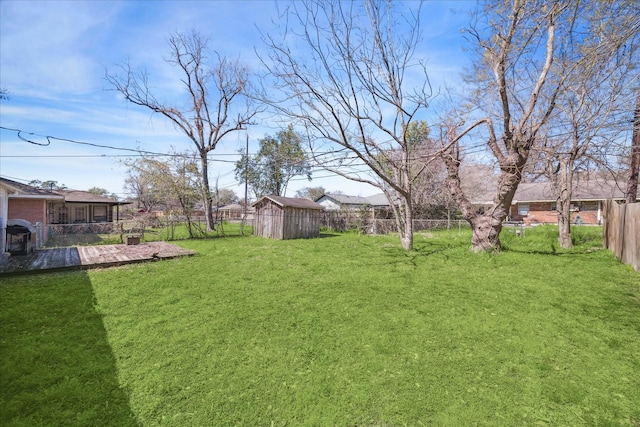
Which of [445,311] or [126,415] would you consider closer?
[126,415]

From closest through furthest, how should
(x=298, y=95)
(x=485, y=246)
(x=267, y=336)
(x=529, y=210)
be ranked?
(x=267, y=336), (x=298, y=95), (x=485, y=246), (x=529, y=210)

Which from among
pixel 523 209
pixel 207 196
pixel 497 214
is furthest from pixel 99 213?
pixel 523 209

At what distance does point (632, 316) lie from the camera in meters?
4.68

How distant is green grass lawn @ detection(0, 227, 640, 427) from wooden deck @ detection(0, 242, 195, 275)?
0.81 metres

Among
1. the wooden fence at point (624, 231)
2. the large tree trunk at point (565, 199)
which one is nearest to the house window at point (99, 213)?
the large tree trunk at point (565, 199)

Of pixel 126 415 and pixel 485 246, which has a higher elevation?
pixel 485 246

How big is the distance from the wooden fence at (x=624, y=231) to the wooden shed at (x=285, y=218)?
1323 centimetres

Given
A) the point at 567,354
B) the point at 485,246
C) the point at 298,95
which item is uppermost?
the point at 298,95

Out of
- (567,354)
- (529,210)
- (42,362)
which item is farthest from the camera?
(529,210)

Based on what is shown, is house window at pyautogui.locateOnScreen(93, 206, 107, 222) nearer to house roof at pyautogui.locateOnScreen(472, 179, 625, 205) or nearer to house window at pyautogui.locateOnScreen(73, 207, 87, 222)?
house window at pyautogui.locateOnScreen(73, 207, 87, 222)

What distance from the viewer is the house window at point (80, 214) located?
23453 mm

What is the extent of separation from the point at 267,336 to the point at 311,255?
6234mm

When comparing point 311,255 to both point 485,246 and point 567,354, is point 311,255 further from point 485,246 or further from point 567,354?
point 567,354

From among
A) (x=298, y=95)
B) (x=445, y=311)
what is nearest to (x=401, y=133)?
(x=298, y=95)
